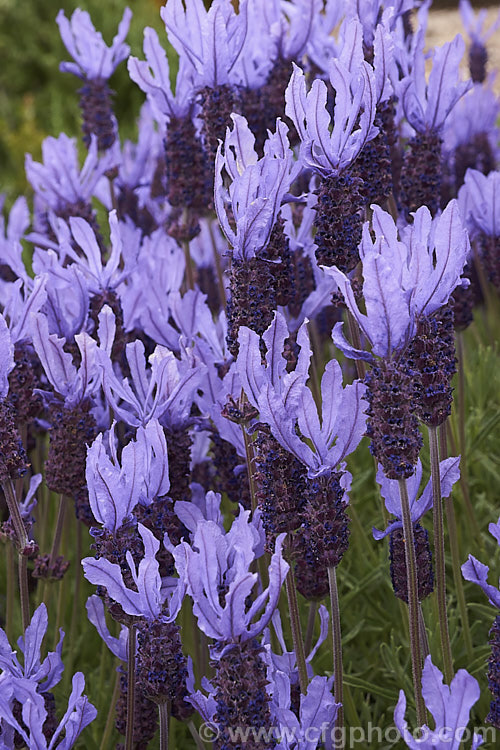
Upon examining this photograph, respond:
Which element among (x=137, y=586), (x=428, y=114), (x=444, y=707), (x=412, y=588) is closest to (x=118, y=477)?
(x=137, y=586)

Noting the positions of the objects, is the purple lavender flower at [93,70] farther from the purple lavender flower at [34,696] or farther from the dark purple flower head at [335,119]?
the purple lavender flower at [34,696]

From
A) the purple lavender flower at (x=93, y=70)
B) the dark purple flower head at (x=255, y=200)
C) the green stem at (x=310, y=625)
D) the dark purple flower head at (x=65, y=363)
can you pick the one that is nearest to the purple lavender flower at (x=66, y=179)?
the purple lavender flower at (x=93, y=70)

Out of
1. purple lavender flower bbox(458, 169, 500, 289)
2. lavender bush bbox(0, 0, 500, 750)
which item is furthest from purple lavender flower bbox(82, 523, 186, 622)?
purple lavender flower bbox(458, 169, 500, 289)

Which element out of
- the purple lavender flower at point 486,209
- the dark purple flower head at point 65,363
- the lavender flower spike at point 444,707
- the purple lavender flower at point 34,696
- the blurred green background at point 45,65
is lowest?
the lavender flower spike at point 444,707

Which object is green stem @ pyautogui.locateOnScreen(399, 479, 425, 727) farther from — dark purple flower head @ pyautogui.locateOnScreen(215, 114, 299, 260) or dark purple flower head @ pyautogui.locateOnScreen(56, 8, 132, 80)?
dark purple flower head @ pyautogui.locateOnScreen(56, 8, 132, 80)

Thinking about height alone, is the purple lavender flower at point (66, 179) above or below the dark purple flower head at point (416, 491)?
above
